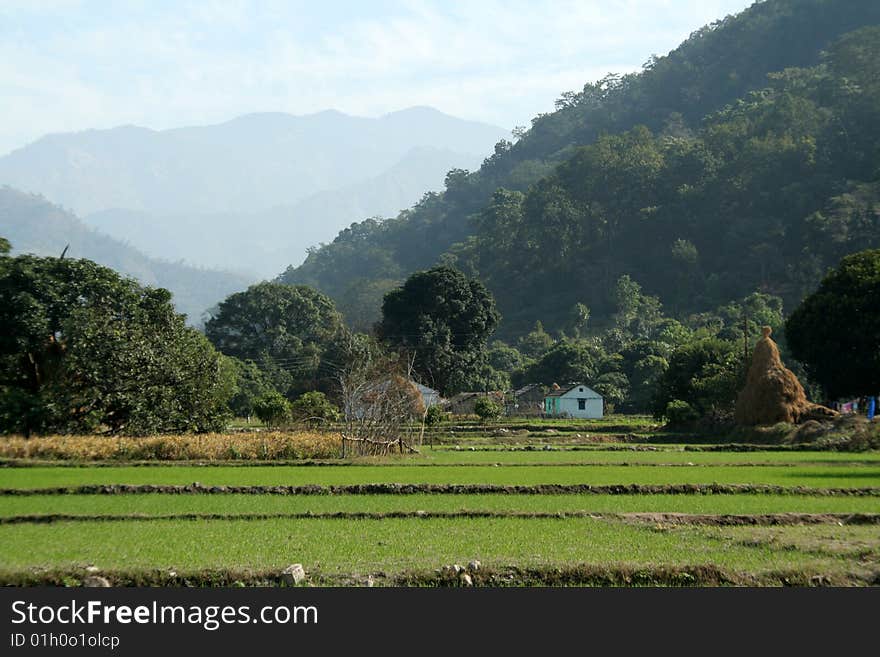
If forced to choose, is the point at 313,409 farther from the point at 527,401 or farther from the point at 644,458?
the point at 527,401

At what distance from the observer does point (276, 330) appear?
8769 centimetres

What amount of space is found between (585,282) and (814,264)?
29.9 meters

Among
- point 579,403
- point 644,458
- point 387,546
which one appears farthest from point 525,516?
point 579,403

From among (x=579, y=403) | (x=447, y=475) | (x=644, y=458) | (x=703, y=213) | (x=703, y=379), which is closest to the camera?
(x=447, y=475)

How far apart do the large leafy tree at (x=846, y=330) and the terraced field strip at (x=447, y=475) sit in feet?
55.4

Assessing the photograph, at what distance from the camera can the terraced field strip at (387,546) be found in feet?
39.2

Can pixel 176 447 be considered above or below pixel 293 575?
below

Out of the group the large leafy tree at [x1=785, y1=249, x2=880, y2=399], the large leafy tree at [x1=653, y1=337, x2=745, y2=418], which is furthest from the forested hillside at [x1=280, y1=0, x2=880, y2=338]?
the large leafy tree at [x1=785, y1=249, x2=880, y2=399]

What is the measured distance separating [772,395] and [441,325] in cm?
3823

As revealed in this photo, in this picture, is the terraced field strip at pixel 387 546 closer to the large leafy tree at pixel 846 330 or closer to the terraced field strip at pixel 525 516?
the terraced field strip at pixel 525 516

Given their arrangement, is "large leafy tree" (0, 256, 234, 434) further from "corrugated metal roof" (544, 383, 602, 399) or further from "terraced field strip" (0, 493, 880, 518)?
"corrugated metal roof" (544, 383, 602, 399)

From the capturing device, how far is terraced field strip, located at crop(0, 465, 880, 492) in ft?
75.2

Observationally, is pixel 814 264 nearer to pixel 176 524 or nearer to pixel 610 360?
pixel 610 360

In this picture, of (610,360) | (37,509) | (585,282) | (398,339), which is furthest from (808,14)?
(37,509)
